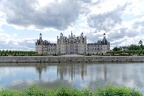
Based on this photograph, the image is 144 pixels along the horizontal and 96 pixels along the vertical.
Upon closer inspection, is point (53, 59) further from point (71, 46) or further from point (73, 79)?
point (71, 46)

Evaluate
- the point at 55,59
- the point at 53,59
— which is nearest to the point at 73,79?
the point at 55,59

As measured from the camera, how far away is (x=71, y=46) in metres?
88.6

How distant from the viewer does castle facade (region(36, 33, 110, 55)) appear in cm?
8831

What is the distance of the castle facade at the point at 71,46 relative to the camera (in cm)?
8831

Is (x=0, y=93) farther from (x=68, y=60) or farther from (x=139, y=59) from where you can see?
(x=139, y=59)

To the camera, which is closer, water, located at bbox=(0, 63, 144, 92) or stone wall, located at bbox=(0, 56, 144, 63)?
water, located at bbox=(0, 63, 144, 92)

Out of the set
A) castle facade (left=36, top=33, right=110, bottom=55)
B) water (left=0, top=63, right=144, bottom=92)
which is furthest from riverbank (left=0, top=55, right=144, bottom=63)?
castle facade (left=36, top=33, right=110, bottom=55)

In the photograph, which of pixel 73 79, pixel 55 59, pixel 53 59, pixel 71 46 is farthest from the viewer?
pixel 71 46

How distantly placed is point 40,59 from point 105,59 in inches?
611

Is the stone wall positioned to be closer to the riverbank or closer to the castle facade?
the riverbank

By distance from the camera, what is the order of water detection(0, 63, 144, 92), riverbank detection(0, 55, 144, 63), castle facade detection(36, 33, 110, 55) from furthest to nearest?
castle facade detection(36, 33, 110, 55) < riverbank detection(0, 55, 144, 63) < water detection(0, 63, 144, 92)

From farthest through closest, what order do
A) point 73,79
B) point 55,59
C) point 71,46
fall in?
point 71,46, point 55,59, point 73,79

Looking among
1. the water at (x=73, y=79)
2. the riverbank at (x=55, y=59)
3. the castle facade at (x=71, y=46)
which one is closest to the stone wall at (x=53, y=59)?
the riverbank at (x=55, y=59)

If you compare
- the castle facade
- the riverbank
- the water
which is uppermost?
the castle facade
